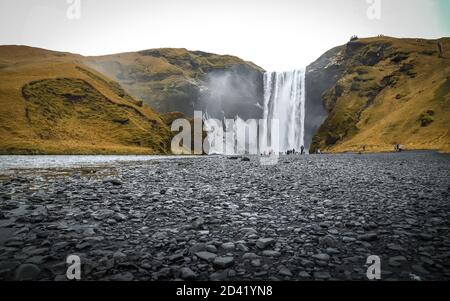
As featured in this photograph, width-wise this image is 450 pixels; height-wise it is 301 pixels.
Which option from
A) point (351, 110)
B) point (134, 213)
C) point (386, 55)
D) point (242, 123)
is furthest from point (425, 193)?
point (242, 123)

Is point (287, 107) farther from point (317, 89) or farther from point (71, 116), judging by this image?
point (71, 116)

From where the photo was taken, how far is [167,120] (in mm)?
101062

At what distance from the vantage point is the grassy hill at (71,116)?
5541cm

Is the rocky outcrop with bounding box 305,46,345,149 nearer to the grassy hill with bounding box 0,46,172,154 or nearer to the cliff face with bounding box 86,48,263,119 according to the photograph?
the cliff face with bounding box 86,48,263,119

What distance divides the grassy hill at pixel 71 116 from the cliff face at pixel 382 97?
53.8m

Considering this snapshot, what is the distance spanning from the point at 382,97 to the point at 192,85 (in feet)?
271

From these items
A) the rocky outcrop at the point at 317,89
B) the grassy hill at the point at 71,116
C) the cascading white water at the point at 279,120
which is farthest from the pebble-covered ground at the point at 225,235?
the rocky outcrop at the point at 317,89

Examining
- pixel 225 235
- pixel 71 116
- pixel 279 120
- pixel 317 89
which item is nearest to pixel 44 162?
pixel 225 235

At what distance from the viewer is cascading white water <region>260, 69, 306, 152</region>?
105m

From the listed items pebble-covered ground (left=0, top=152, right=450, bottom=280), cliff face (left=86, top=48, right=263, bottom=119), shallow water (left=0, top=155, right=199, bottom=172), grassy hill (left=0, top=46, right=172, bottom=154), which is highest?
cliff face (left=86, top=48, right=263, bottom=119)

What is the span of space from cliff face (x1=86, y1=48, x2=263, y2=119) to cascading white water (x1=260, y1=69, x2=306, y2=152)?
16.6 meters

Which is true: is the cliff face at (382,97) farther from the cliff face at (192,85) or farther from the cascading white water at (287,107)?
the cliff face at (192,85)

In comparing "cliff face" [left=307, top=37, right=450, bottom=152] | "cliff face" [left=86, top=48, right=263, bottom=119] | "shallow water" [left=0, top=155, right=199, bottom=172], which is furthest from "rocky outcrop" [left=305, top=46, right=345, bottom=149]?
"shallow water" [left=0, top=155, right=199, bottom=172]

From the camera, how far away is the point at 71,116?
69.8m
